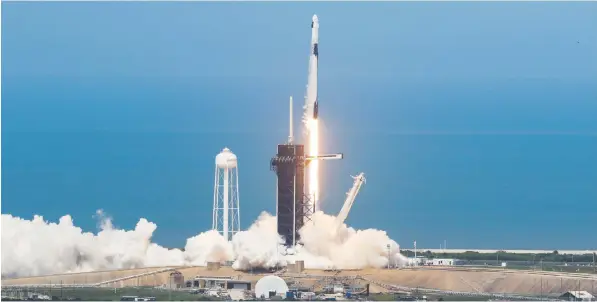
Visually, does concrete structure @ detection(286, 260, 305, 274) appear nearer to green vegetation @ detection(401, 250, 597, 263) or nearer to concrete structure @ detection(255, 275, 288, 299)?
concrete structure @ detection(255, 275, 288, 299)

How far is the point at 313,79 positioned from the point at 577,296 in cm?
1070

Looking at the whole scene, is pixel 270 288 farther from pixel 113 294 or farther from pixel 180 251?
pixel 180 251

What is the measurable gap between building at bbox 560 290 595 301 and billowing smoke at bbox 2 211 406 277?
6.64 metres

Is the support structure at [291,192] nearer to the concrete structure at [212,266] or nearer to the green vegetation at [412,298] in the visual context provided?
the concrete structure at [212,266]

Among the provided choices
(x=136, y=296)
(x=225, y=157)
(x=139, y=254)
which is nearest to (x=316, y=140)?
(x=225, y=157)

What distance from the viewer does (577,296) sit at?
4875cm

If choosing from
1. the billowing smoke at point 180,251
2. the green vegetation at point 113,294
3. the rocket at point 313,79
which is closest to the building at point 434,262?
the billowing smoke at point 180,251

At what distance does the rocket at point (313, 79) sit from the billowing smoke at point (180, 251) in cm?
298

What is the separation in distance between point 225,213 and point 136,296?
7.88 m

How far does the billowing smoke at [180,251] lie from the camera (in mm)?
53938

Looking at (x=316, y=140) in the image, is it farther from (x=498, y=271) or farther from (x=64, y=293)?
(x=64, y=293)

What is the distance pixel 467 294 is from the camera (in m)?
50.1

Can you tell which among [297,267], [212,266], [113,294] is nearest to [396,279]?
[297,267]

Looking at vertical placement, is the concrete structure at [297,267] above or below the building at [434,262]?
below
